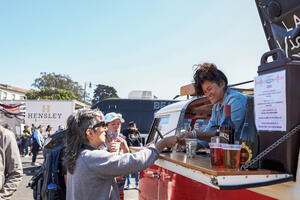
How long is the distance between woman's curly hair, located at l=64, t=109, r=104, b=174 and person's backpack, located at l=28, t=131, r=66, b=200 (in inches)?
39.7

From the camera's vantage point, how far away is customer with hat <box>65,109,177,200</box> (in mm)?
1704

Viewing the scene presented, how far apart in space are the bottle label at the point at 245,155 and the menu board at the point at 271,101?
0.44 ft

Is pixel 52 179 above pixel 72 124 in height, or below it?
below

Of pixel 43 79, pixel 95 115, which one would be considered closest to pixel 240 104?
pixel 95 115

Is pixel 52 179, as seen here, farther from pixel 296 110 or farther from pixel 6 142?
pixel 296 110

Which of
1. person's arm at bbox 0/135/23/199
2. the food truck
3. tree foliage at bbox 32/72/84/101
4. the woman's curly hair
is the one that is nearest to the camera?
the food truck

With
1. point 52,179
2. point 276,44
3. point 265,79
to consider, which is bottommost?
point 52,179

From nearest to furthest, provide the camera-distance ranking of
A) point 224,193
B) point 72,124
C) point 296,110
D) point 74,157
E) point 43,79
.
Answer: point 296,110, point 224,193, point 74,157, point 72,124, point 43,79

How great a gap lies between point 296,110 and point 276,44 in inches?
77.3

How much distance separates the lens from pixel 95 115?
6.40ft

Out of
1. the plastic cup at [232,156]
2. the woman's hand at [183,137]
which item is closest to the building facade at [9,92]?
the woman's hand at [183,137]

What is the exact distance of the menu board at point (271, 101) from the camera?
1.26 meters

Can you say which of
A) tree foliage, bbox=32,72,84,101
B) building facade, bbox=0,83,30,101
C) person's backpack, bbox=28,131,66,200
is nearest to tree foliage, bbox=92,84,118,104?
tree foliage, bbox=32,72,84,101

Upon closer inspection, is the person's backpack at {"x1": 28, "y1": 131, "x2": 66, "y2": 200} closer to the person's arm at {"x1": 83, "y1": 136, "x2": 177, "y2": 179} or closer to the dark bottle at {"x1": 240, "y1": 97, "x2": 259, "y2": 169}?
the person's arm at {"x1": 83, "y1": 136, "x2": 177, "y2": 179}
